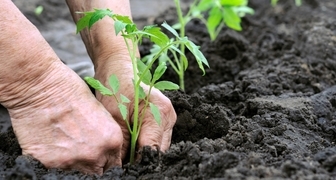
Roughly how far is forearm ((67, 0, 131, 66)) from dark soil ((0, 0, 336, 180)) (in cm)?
30

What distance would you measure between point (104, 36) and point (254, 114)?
72cm

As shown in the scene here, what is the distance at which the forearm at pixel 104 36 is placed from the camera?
2.19m

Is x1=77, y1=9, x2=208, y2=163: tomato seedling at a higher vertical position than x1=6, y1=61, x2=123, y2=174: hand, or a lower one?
higher

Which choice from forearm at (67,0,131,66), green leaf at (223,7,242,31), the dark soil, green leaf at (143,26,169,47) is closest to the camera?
the dark soil

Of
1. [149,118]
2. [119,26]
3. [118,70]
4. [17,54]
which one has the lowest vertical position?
[149,118]

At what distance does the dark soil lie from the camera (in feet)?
5.33

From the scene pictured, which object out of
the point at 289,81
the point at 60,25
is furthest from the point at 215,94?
the point at 60,25

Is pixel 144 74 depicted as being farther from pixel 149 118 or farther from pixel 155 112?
pixel 149 118

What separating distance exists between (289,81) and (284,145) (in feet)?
2.80

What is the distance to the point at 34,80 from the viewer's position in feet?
6.00

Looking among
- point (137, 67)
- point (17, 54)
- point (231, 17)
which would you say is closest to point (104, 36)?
point (137, 67)

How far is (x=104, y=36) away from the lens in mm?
2209

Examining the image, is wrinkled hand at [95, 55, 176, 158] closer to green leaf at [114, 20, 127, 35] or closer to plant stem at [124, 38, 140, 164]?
plant stem at [124, 38, 140, 164]

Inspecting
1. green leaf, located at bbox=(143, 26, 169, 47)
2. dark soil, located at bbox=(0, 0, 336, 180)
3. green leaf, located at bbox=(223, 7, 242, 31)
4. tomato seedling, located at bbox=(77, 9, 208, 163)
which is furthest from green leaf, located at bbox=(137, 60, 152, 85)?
green leaf, located at bbox=(223, 7, 242, 31)
